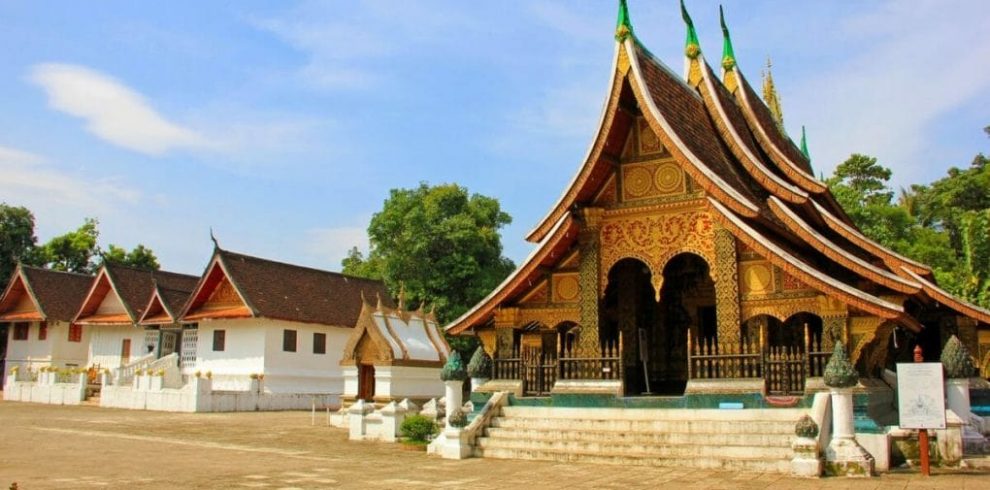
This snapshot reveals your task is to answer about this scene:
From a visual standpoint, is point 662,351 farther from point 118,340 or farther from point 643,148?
point 118,340

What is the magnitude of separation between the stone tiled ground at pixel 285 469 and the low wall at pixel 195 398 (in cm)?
779

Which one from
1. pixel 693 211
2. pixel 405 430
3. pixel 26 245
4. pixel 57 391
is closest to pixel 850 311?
pixel 693 211

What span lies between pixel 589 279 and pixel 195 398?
15.1 metres

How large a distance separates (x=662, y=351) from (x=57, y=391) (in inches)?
874

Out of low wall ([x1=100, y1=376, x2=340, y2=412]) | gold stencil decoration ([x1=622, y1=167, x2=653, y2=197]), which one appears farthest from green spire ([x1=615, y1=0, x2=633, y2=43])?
low wall ([x1=100, y1=376, x2=340, y2=412])

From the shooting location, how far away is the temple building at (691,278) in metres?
11.9

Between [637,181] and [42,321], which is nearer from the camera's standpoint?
[637,181]

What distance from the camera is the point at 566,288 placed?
567 inches

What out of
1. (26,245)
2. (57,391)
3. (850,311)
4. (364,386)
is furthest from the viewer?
(26,245)

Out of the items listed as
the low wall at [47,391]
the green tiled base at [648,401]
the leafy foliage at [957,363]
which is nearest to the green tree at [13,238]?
the low wall at [47,391]

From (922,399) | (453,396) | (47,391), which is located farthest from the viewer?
(47,391)

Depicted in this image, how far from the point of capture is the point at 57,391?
92.6ft

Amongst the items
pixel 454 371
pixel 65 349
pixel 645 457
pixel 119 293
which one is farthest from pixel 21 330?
pixel 645 457

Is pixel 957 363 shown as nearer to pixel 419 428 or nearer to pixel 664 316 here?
pixel 664 316
